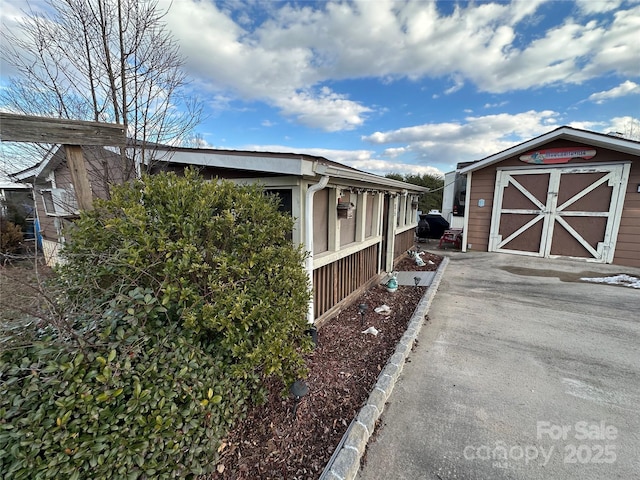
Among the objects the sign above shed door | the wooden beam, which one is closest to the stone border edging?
the wooden beam

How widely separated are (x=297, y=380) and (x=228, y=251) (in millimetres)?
1308

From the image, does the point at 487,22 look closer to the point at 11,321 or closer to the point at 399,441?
the point at 399,441

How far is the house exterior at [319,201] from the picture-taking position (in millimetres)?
2971

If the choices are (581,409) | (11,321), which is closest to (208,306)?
(11,321)

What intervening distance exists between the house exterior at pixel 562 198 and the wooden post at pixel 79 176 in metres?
9.23

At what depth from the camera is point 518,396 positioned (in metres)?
2.44

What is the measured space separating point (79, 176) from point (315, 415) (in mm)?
2974

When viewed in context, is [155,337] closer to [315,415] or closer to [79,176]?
[315,415]

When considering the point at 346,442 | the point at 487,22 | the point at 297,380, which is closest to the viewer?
the point at 346,442

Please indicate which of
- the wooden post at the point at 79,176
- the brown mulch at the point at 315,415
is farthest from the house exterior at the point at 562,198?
the wooden post at the point at 79,176

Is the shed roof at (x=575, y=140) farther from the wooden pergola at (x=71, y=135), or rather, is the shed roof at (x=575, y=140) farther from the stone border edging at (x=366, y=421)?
the wooden pergola at (x=71, y=135)

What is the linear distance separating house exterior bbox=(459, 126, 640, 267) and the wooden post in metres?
9.23

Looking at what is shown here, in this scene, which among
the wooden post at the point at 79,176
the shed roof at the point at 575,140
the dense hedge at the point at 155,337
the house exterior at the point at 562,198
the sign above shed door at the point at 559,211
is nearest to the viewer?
the dense hedge at the point at 155,337

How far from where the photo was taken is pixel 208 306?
175 cm
